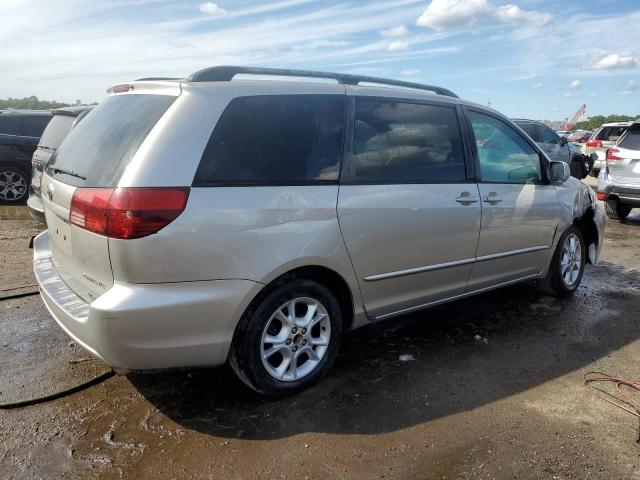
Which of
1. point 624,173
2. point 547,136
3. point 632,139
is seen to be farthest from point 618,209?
point 547,136

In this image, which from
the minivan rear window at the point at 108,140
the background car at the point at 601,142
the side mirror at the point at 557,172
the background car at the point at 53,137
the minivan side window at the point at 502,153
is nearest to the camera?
the minivan rear window at the point at 108,140

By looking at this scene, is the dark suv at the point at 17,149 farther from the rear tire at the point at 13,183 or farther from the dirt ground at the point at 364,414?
the dirt ground at the point at 364,414

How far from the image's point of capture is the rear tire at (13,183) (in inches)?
388

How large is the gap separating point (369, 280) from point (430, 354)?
2.75 ft

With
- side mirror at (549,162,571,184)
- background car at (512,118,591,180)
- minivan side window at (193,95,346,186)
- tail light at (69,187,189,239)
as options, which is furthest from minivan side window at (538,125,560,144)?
tail light at (69,187,189,239)

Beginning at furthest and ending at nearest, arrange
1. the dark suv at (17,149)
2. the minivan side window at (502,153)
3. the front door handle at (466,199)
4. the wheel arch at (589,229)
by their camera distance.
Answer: the dark suv at (17,149) → the wheel arch at (589,229) → the minivan side window at (502,153) → the front door handle at (466,199)

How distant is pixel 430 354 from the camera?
393 centimetres

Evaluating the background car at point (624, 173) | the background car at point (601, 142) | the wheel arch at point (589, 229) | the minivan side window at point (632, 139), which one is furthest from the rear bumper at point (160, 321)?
the background car at point (601, 142)

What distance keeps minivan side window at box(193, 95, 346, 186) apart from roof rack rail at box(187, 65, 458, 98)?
195 mm

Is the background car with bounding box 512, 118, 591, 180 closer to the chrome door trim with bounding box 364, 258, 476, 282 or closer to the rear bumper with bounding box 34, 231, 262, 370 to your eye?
the chrome door trim with bounding box 364, 258, 476, 282

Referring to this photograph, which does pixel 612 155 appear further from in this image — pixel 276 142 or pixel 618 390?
pixel 276 142

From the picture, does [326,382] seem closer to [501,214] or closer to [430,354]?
[430,354]

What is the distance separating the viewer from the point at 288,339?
320 cm

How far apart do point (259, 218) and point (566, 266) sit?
11.4 feet
